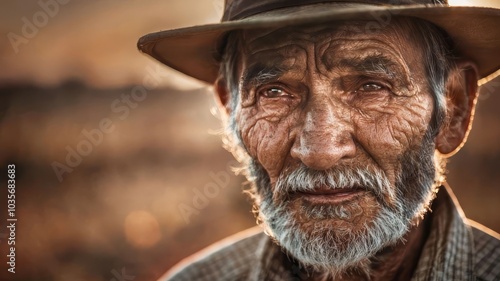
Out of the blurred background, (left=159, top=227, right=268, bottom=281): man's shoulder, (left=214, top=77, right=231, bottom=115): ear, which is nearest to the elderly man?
(left=214, top=77, right=231, bottom=115): ear

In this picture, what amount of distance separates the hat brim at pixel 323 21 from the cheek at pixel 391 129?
357mm

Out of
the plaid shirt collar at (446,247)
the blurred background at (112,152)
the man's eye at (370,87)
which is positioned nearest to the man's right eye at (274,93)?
the man's eye at (370,87)

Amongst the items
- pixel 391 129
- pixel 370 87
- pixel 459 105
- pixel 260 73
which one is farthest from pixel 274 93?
pixel 459 105

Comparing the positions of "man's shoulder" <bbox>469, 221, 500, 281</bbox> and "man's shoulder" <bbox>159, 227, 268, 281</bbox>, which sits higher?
"man's shoulder" <bbox>469, 221, 500, 281</bbox>

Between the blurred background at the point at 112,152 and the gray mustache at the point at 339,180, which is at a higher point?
the gray mustache at the point at 339,180

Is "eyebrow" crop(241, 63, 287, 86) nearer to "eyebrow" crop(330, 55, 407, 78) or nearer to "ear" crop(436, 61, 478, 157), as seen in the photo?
"eyebrow" crop(330, 55, 407, 78)

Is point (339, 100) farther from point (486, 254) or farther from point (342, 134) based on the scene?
point (486, 254)

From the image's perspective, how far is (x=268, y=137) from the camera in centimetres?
266

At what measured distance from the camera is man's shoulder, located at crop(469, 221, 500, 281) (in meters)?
2.61

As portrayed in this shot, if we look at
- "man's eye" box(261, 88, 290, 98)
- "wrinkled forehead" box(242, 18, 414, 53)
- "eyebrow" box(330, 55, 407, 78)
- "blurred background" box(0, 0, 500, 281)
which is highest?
"wrinkled forehead" box(242, 18, 414, 53)

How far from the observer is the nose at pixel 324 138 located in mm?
2363

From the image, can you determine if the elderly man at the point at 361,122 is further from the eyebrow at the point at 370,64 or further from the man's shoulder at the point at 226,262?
the man's shoulder at the point at 226,262

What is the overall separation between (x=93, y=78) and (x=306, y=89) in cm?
418

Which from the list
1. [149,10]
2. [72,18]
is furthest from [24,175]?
[149,10]
